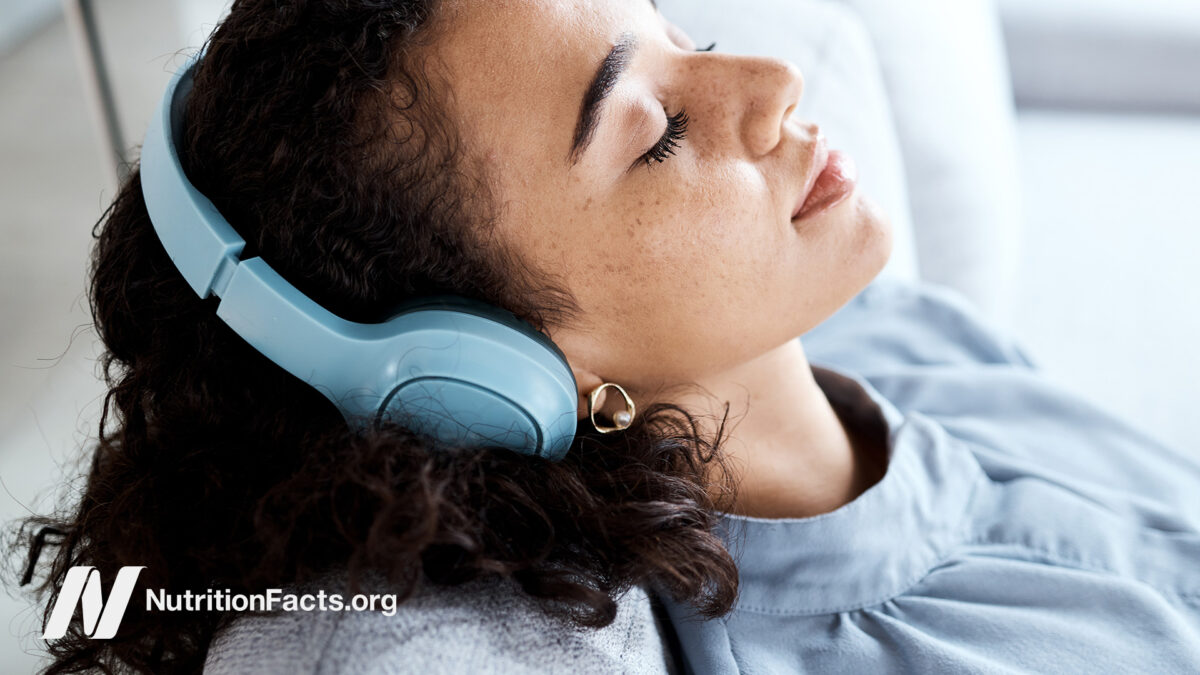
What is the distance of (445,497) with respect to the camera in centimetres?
79

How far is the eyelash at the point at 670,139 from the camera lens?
0.92 m

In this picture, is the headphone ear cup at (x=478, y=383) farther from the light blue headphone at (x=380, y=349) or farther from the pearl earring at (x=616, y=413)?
the pearl earring at (x=616, y=413)

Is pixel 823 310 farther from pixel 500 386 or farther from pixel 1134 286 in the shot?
pixel 1134 286

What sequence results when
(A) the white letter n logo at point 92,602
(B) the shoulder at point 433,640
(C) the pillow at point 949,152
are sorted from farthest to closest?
(C) the pillow at point 949,152
(A) the white letter n logo at point 92,602
(B) the shoulder at point 433,640

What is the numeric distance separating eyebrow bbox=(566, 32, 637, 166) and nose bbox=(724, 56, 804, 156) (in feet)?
0.48

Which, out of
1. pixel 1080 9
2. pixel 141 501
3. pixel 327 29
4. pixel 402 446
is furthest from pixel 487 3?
pixel 1080 9

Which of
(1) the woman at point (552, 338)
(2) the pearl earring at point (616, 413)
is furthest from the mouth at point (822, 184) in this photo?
(2) the pearl earring at point (616, 413)

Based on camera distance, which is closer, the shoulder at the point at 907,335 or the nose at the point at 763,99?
the nose at the point at 763,99

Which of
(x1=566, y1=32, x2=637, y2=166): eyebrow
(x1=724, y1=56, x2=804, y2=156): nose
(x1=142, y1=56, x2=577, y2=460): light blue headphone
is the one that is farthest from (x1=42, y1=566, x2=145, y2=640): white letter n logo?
(x1=724, y1=56, x2=804, y2=156): nose

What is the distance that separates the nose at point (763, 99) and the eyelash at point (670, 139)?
0.21 ft

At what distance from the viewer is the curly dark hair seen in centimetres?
81

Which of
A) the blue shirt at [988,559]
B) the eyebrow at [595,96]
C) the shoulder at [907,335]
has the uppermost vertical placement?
the eyebrow at [595,96]

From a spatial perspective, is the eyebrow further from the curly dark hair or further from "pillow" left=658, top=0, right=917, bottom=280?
"pillow" left=658, top=0, right=917, bottom=280

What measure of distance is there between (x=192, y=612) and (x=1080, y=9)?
7.93 feet
